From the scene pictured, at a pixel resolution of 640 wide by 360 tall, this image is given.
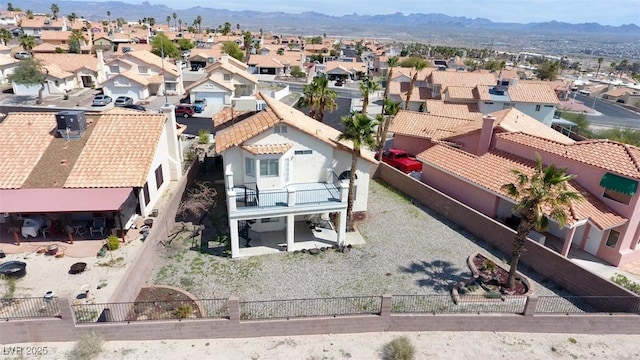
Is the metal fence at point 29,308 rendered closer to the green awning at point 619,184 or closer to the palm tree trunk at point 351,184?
the palm tree trunk at point 351,184

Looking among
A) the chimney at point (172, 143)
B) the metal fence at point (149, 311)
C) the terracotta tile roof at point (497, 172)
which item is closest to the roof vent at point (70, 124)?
the chimney at point (172, 143)

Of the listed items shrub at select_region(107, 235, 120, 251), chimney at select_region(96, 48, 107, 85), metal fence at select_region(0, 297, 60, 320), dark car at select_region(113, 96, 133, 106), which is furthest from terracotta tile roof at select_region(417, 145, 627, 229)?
chimney at select_region(96, 48, 107, 85)

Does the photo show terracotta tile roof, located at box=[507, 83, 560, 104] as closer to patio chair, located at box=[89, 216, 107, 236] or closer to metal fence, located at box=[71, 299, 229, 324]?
metal fence, located at box=[71, 299, 229, 324]

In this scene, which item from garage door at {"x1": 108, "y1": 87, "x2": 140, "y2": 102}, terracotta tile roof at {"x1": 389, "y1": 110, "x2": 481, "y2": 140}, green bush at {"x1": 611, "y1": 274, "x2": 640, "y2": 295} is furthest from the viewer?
garage door at {"x1": 108, "y1": 87, "x2": 140, "y2": 102}

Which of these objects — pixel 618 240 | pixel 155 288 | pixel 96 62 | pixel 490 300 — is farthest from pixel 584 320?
pixel 96 62

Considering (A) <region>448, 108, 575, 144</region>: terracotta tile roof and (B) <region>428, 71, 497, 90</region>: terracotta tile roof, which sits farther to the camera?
(B) <region>428, 71, 497, 90</region>: terracotta tile roof
